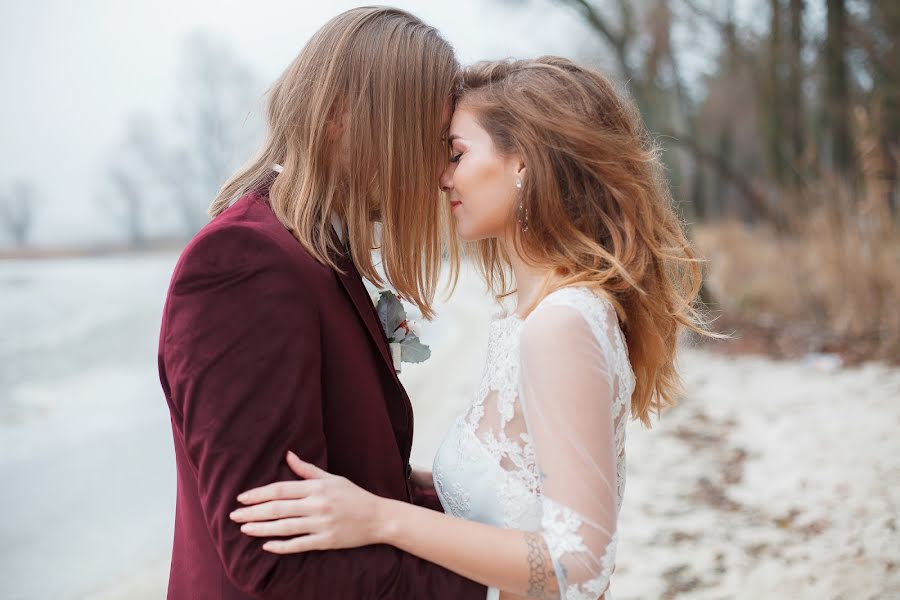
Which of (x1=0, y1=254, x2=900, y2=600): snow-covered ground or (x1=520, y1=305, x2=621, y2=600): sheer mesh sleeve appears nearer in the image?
(x1=520, y1=305, x2=621, y2=600): sheer mesh sleeve

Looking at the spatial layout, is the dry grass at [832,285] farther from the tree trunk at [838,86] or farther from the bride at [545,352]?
the bride at [545,352]

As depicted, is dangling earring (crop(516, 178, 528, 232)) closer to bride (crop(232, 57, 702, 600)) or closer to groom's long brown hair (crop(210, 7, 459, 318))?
bride (crop(232, 57, 702, 600))

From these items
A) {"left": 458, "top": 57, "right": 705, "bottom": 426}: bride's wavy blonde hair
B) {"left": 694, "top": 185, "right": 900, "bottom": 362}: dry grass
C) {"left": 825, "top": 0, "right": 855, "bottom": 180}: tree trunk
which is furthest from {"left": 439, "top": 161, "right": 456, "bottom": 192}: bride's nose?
{"left": 825, "top": 0, "right": 855, "bottom": 180}: tree trunk

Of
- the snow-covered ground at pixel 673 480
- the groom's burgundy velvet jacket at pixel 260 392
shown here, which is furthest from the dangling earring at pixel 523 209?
the snow-covered ground at pixel 673 480

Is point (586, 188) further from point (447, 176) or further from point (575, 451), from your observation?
point (575, 451)

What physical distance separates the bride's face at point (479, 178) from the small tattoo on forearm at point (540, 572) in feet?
2.33

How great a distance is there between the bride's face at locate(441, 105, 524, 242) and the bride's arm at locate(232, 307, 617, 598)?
43cm

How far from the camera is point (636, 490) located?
14.8ft

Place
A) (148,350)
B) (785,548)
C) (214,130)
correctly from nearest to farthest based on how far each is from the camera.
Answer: (785,548) < (148,350) < (214,130)

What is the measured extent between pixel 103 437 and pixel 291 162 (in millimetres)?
6485

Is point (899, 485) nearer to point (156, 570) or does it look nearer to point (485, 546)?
point (485, 546)

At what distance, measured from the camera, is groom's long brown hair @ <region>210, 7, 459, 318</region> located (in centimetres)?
147

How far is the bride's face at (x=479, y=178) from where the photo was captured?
1631 millimetres

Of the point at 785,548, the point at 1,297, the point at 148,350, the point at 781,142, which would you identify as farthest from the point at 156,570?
the point at 781,142
